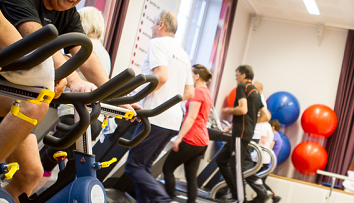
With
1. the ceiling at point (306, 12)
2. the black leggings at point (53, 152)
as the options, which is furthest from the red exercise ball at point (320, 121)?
the black leggings at point (53, 152)

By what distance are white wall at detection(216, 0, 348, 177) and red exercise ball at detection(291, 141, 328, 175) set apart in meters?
0.61

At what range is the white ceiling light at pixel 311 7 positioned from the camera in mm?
6448

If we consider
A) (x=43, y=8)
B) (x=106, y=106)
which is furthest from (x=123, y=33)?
(x=106, y=106)

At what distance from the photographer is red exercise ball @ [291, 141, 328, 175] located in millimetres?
6781

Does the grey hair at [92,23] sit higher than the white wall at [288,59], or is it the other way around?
the white wall at [288,59]

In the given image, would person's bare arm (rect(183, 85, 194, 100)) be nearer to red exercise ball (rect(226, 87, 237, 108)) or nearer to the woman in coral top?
the woman in coral top

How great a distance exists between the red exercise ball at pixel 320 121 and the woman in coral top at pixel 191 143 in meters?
3.79

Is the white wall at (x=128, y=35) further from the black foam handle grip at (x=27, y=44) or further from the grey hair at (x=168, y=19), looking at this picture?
the black foam handle grip at (x=27, y=44)

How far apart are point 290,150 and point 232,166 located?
9.82 feet

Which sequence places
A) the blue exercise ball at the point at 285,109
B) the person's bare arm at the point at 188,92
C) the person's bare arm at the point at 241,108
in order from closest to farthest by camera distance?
the person's bare arm at the point at 188,92 → the person's bare arm at the point at 241,108 → the blue exercise ball at the point at 285,109

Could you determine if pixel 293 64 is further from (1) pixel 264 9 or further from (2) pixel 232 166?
(2) pixel 232 166

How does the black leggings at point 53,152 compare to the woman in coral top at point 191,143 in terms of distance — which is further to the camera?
the woman in coral top at point 191,143

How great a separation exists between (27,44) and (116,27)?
361cm

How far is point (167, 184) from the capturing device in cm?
340
